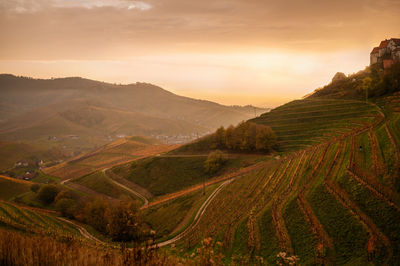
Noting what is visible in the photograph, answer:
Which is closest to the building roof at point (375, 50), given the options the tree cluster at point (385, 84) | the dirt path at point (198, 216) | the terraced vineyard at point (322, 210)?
the tree cluster at point (385, 84)

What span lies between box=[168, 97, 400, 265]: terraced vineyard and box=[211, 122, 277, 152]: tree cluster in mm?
29463

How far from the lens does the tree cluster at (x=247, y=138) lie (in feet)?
281

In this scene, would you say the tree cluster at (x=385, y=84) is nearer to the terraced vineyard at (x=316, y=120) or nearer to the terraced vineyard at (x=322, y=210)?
the terraced vineyard at (x=316, y=120)

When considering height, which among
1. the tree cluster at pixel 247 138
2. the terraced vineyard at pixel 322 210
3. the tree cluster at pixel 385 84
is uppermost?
the tree cluster at pixel 385 84

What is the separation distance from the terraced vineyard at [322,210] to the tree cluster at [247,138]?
96.7ft

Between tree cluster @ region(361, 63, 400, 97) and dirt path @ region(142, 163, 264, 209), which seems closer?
dirt path @ region(142, 163, 264, 209)

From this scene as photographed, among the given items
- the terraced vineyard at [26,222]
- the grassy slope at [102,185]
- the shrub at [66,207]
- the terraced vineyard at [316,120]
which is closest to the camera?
the terraced vineyard at [26,222]

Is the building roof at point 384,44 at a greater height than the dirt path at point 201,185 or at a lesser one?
greater

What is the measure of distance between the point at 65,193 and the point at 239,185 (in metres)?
60.0

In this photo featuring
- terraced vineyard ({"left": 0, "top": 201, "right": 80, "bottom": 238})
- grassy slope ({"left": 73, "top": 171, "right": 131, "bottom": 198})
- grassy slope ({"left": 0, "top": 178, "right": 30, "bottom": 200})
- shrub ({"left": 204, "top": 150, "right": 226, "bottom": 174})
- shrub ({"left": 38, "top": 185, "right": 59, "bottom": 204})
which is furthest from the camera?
grassy slope ({"left": 0, "top": 178, "right": 30, "bottom": 200})

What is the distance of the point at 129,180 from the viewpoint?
344ft

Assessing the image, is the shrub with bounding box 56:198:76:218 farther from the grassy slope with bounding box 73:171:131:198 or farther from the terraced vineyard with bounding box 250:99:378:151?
the terraced vineyard with bounding box 250:99:378:151

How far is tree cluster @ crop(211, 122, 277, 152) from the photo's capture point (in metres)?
85.5

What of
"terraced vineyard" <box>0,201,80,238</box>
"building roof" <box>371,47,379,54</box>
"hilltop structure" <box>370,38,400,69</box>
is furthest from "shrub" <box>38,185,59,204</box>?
"building roof" <box>371,47,379,54</box>
